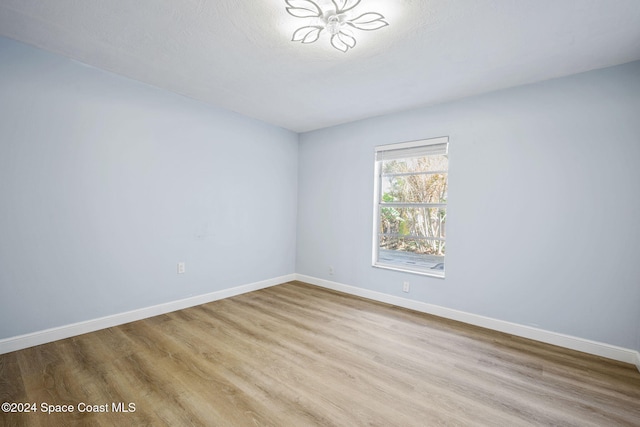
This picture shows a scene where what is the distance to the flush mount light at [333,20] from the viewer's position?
182 centimetres

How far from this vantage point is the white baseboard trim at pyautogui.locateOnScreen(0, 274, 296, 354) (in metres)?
2.37

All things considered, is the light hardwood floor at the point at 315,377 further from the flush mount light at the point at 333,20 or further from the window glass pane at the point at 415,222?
the flush mount light at the point at 333,20

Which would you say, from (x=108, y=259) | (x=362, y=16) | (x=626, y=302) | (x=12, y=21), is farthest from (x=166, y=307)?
(x=626, y=302)

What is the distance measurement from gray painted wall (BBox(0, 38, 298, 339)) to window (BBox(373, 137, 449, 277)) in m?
1.94

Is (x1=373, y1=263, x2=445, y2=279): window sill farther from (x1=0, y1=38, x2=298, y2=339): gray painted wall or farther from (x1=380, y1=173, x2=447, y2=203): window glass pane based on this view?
(x1=0, y1=38, x2=298, y2=339): gray painted wall

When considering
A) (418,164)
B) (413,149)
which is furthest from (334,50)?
(418,164)

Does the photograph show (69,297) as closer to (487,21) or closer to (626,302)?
(487,21)

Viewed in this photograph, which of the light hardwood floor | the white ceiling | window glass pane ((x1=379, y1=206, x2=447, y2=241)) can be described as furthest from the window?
the light hardwood floor

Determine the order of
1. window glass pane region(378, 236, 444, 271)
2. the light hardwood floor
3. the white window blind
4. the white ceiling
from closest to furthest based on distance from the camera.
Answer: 1. the light hardwood floor
2. the white ceiling
3. the white window blind
4. window glass pane region(378, 236, 444, 271)

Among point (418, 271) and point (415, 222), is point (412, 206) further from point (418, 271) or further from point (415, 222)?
point (418, 271)

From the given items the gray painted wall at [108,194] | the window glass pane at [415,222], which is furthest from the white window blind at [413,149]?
the gray painted wall at [108,194]

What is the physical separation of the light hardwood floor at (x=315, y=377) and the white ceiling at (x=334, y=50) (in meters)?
2.59

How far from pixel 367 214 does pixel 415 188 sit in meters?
0.75

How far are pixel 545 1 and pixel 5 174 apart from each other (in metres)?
4.18
